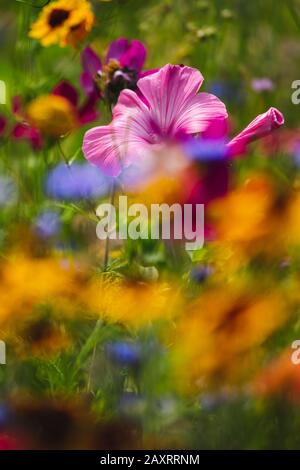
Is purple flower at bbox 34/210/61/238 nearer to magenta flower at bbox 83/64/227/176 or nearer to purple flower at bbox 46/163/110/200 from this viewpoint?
purple flower at bbox 46/163/110/200

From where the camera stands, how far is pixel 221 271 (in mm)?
909

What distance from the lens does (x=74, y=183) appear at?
95 centimetres

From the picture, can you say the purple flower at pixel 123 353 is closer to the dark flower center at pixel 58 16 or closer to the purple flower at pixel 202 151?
the purple flower at pixel 202 151

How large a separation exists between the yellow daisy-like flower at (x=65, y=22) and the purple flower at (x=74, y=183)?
110 mm

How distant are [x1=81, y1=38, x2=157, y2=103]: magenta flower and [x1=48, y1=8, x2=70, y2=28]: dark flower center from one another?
0.11 feet

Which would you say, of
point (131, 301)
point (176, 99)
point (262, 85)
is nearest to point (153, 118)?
point (176, 99)

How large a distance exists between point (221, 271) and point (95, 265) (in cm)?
10

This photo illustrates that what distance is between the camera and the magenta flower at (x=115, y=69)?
34.9 inches

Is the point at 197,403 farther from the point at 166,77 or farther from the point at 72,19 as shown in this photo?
the point at 72,19

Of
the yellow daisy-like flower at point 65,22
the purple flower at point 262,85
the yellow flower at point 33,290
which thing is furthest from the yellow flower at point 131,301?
the purple flower at point 262,85

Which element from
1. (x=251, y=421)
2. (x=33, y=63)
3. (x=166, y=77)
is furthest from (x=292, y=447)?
(x=33, y=63)

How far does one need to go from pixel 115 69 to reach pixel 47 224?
6.1 inches

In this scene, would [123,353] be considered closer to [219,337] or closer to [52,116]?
[219,337]
